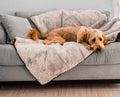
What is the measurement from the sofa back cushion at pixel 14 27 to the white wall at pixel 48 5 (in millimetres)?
716

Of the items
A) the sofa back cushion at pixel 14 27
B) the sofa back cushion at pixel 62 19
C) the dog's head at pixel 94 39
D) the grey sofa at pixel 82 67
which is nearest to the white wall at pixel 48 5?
the sofa back cushion at pixel 62 19

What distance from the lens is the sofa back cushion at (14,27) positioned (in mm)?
2630

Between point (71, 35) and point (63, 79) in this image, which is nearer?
point (63, 79)

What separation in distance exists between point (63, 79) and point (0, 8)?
1.92m

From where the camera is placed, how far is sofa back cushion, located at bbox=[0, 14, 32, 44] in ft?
8.63

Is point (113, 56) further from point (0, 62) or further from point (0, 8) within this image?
point (0, 8)

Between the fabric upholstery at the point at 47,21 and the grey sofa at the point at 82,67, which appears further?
the fabric upholstery at the point at 47,21

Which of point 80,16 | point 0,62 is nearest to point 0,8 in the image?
point 80,16

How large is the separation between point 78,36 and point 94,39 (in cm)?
25

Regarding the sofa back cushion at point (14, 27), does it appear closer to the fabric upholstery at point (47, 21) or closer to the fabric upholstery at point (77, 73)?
the fabric upholstery at point (47, 21)

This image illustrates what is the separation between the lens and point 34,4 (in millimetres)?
3484

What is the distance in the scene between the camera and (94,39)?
234cm

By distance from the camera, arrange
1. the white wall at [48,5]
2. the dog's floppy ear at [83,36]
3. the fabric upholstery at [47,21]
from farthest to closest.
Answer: the white wall at [48,5] < the fabric upholstery at [47,21] < the dog's floppy ear at [83,36]

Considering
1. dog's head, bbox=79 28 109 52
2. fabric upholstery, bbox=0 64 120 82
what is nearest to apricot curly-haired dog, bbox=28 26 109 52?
dog's head, bbox=79 28 109 52
